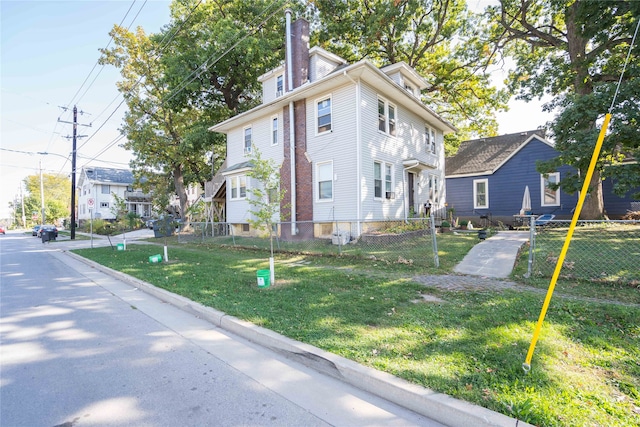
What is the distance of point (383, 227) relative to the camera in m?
13.6

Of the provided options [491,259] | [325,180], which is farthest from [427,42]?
[491,259]

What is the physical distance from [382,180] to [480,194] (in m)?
10.3

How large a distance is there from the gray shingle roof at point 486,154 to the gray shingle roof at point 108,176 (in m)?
41.0

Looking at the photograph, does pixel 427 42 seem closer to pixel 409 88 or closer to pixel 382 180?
pixel 409 88

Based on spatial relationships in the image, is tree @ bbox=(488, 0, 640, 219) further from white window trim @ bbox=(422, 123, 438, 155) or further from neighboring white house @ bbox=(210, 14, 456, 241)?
neighboring white house @ bbox=(210, 14, 456, 241)

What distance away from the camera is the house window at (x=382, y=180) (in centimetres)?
1344

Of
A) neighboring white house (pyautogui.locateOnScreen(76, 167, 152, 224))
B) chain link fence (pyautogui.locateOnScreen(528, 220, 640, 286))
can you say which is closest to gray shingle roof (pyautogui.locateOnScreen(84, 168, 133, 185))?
neighboring white house (pyautogui.locateOnScreen(76, 167, 152, 224))

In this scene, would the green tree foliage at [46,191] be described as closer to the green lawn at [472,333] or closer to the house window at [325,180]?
the house window at [325,180]

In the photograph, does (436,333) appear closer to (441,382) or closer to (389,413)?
(441,382)

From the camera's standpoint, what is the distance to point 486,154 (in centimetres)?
2128

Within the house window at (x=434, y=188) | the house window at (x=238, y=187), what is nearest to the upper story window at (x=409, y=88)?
the house window at (x=434, y=188)

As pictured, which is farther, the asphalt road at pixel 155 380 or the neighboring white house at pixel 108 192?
the neighboring white house at pixel 108 192

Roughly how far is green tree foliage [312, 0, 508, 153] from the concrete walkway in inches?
550

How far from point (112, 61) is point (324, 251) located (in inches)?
936
